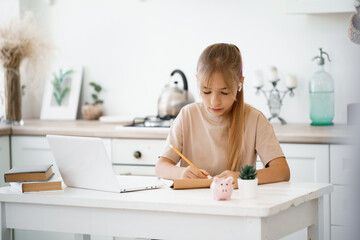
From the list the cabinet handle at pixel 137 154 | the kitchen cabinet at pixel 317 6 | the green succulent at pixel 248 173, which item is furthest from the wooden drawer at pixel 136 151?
the green succulent at pixel 248 173

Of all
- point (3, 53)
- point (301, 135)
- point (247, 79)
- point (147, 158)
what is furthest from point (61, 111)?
point (301, 135)

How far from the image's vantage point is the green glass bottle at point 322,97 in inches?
118

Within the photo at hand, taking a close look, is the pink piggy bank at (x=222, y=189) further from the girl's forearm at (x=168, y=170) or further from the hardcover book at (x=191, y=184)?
the girl's forearm at (x=168, y=170)

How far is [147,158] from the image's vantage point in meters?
2.87

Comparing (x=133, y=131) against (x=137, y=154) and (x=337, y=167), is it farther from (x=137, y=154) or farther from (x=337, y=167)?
(x=337, y=167)

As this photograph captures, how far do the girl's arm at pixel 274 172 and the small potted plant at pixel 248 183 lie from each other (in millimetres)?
260

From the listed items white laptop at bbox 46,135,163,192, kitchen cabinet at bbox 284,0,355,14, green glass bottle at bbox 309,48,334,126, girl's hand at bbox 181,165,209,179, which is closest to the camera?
white laptop at bbox 46,135,163,192

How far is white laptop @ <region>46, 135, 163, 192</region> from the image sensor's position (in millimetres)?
1605

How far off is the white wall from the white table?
5.12 feet

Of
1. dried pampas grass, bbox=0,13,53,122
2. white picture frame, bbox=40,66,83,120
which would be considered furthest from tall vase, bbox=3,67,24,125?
white picture frame, bbox=40,66,83,120

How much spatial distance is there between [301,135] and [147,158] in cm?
81

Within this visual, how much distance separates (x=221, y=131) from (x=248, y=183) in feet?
1.71

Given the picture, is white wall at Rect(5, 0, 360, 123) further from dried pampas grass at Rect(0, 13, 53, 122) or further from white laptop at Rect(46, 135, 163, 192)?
white laptop at Rect(46, 135, 163, 192)

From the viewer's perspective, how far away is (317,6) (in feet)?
9.40
